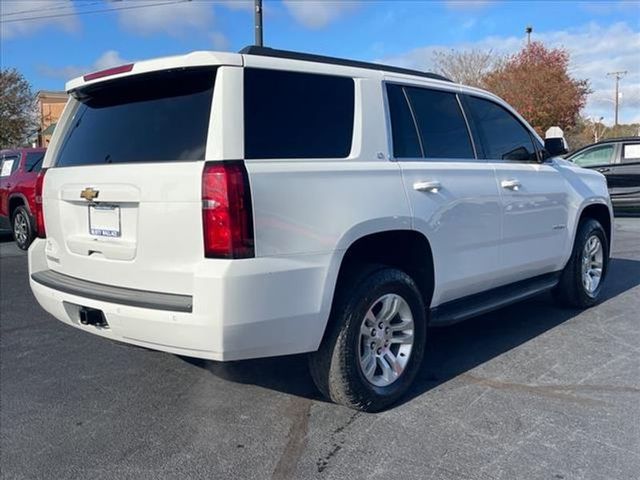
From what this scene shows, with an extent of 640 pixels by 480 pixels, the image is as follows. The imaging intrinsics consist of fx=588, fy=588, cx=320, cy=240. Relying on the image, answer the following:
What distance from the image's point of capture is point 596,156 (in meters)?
13.7

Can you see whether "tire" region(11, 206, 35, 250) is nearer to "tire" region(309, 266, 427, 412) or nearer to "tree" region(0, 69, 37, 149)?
"tire" region(309, 266, 427, 412)

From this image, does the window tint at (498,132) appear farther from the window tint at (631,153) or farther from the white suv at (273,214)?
the window tint at (631,153)

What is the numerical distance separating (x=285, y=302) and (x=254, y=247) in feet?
1.11

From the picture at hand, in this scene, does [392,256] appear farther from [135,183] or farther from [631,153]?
[631,153]

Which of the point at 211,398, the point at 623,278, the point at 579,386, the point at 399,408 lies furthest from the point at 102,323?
the point at 623,278

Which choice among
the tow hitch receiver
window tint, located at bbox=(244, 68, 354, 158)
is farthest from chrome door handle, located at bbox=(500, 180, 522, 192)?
the tow hitch receiver

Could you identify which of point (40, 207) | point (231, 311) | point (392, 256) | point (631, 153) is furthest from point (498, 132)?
point (631, 153)

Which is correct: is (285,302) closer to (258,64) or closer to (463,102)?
(258,64)

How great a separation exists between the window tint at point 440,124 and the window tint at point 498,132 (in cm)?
19

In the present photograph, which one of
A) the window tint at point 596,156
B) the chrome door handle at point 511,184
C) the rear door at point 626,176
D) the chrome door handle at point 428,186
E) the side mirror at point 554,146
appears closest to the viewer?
the chrome door handle at point 428,186

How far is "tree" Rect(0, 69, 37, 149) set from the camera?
35.2m

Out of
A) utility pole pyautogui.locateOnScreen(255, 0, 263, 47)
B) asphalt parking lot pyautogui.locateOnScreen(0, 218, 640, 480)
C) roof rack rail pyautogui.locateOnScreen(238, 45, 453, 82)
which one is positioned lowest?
asphalt parking lot pyautogui.locateOnScreen(0, 218, 640, 480)

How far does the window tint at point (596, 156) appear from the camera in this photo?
13.5 meters

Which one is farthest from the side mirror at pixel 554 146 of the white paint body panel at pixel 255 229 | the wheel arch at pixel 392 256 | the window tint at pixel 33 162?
the window tint at pixel 33 162
